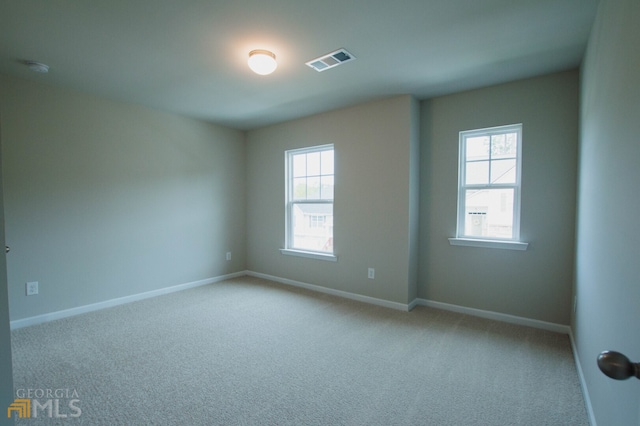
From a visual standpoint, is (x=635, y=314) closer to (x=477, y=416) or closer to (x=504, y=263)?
(x=477, y=416)

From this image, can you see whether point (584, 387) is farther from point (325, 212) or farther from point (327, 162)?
point (327, 162)

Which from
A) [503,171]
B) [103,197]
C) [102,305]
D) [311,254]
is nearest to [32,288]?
[102,305]

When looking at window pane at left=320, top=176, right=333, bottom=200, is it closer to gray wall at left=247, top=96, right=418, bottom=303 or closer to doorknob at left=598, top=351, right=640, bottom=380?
gray wall at left=247, top=96, right=418, bottom=303

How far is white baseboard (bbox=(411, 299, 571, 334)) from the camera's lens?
2846 mm

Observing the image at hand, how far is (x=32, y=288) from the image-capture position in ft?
9.83

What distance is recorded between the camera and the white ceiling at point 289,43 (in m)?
1.92

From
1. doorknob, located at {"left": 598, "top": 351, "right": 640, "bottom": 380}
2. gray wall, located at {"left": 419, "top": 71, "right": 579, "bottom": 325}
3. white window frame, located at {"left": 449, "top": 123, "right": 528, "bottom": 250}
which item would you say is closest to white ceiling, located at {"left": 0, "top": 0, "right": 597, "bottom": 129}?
gray wall, located at {"left": 419, "top": 71, "right": 579, "bottom": 325}

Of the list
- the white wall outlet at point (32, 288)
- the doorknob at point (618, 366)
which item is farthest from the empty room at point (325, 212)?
the white wall outlet at point (32, 288)

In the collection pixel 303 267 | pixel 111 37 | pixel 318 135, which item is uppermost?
pixel 111 37

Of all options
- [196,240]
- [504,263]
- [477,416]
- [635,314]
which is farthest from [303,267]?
[635,314]

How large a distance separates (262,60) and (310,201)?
2286mm

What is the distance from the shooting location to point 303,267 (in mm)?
4391

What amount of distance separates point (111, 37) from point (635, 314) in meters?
3.41

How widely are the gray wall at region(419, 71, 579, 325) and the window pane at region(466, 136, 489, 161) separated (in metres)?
0.15
